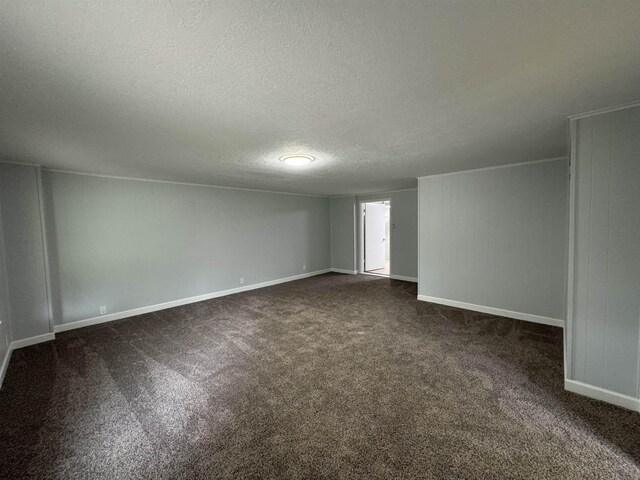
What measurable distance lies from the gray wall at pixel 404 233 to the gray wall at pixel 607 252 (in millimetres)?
4123

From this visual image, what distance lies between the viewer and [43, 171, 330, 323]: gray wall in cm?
384

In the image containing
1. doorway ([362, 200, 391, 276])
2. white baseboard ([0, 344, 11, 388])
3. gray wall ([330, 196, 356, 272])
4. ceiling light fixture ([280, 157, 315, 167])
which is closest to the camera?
white baseboard ([0, 344, 11, 388])

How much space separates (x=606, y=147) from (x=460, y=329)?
2.44 metres

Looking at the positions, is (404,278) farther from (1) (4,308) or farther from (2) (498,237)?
(1) (4,308)

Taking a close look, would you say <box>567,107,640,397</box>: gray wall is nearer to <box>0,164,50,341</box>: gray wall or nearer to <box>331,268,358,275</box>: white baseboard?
<box>331,268,358,275</box>: white baseboard

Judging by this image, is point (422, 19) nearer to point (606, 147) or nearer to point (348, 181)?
point (606, 147)

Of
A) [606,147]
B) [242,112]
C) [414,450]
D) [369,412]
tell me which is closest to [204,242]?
[242,112]

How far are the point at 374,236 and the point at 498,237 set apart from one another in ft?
13.5

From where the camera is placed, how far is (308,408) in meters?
2.12

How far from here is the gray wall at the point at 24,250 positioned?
3.25 m

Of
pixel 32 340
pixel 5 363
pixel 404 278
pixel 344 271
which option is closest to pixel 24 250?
pixel 32 340

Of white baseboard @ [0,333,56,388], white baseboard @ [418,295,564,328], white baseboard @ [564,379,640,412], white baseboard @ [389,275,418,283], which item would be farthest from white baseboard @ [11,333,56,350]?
white baseboard @ [389,275,418,283]

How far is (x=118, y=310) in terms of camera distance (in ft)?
14.1

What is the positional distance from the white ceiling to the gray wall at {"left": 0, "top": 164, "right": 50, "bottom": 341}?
0.62 metres
